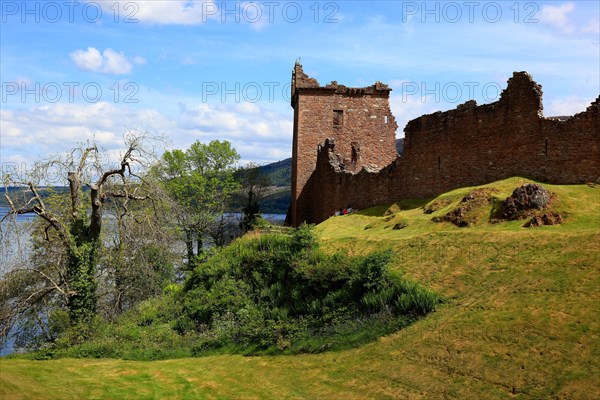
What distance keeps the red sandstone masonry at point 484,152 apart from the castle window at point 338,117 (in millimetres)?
6577

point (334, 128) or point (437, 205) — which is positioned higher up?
point (334, 128)

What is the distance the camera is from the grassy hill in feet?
42.8

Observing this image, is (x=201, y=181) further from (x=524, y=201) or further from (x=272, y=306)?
(x=524, y=201)

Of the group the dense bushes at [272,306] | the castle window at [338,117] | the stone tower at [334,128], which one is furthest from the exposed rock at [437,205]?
the castle window at [338,117]

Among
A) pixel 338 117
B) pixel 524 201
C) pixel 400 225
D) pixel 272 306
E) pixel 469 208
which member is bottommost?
pixel 272 306

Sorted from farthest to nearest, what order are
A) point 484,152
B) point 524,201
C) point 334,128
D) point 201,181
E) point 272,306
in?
point 201,181
point 334,128
point 484,152
point 272,306
point 524,201

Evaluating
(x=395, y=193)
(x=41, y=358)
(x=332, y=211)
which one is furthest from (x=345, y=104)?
(x=41, y=358)

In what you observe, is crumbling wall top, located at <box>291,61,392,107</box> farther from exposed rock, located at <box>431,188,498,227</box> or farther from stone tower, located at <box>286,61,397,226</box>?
exposed rock, located at <box>431,188,498,227</box>

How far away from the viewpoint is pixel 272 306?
74.6 ft

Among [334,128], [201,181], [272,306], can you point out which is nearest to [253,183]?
[201,181]

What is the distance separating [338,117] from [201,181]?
12.4 m

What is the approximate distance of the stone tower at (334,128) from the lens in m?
41.8

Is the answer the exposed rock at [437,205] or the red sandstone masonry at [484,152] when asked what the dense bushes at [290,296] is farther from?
the red sandstone masonry at [484,152]

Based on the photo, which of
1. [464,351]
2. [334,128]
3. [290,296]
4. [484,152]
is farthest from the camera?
[334,128]
